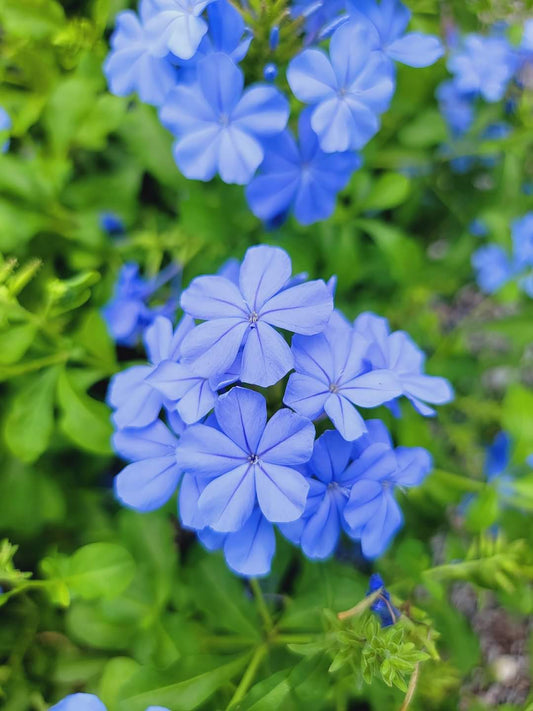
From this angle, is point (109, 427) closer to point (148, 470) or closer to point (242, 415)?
point (148, 470)

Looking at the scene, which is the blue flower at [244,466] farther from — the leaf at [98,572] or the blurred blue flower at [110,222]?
the blurred blue flower at [110,222]

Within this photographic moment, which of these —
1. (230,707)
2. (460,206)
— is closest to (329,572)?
(230,707)

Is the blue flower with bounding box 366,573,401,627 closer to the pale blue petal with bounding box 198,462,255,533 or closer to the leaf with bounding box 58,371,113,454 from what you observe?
the pale blue petal with bounding box 198,462,255,533

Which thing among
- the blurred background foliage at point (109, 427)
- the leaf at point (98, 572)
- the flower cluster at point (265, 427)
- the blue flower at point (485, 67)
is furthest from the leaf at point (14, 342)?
the blue flower at point (485, 67)

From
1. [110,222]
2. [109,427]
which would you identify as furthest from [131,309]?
[110,222]

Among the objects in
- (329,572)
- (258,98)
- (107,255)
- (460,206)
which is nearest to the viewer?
(258,98)

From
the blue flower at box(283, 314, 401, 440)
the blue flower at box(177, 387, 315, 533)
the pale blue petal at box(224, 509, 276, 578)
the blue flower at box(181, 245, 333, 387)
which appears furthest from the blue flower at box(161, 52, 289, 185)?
the pale blue petal at box(224, 509, 276, 578)

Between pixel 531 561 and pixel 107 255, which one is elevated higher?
pixel 107 255

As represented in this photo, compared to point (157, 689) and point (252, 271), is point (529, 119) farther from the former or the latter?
point (157, 689)
